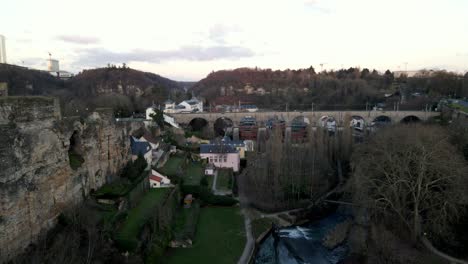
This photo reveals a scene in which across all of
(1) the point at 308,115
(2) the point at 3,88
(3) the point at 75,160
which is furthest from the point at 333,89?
(2) the point at 3,88

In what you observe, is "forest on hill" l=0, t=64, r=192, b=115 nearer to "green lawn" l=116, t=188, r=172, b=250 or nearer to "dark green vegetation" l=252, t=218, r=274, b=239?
"green lawn" l=116, t=188, r=172, b=250

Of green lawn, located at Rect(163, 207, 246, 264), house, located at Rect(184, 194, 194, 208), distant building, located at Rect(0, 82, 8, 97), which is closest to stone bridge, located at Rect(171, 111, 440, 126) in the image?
house, located at Rect(184, 194, 194, 208)

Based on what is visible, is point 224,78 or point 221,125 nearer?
point 221,125

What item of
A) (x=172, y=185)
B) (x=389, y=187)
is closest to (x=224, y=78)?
(x=172, y=185)

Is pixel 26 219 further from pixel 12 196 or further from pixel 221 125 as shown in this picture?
pixel 221 125

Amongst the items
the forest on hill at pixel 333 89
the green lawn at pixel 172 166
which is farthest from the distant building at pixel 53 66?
the green lawn at pixel 172 166

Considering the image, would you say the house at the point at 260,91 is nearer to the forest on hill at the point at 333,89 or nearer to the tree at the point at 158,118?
the forest on hill at the point at 333,89

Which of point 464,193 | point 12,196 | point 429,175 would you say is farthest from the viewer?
point 429,175
